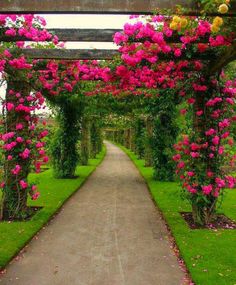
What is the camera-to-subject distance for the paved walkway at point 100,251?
18.0 feet

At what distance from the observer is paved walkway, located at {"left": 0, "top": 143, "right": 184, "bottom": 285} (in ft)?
18.0

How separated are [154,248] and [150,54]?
3496 mm

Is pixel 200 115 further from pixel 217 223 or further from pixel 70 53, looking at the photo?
pixel 70 53

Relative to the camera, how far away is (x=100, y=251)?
671 cm

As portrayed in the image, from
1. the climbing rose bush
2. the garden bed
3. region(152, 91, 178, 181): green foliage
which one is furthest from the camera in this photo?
region(152, 91, 178, 181): green foliage

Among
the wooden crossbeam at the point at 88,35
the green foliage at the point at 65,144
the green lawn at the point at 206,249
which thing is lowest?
the green lawn at the point at 206,249

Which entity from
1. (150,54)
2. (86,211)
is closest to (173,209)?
(86,211)

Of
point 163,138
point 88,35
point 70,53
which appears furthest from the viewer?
point 163,138

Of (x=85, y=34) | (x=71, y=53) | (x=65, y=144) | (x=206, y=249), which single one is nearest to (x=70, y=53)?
(x=71, y=53)

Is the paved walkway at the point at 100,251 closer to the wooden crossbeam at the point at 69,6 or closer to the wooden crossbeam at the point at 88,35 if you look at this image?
the wooden crossbeam at the point at 69,6

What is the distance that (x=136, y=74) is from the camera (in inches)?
312

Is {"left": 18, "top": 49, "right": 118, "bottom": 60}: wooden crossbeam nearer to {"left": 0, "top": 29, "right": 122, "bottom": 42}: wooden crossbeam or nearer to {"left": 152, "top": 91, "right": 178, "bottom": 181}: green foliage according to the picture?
{"left": 0, "top": 29, "right": 122, "bottom": 42}: wooden crossbeam

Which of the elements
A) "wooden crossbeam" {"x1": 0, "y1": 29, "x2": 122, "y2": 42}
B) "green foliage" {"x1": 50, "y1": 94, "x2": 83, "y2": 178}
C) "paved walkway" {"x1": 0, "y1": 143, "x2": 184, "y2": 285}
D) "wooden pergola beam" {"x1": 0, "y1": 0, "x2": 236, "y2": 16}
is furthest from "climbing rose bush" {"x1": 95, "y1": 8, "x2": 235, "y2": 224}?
"green foliage" {"x1": 50, "y1": 94, "x2": 83, "y2": 178}

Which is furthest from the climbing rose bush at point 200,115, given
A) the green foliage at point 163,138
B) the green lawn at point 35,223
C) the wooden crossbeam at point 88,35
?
the green foliage at point 163,138
